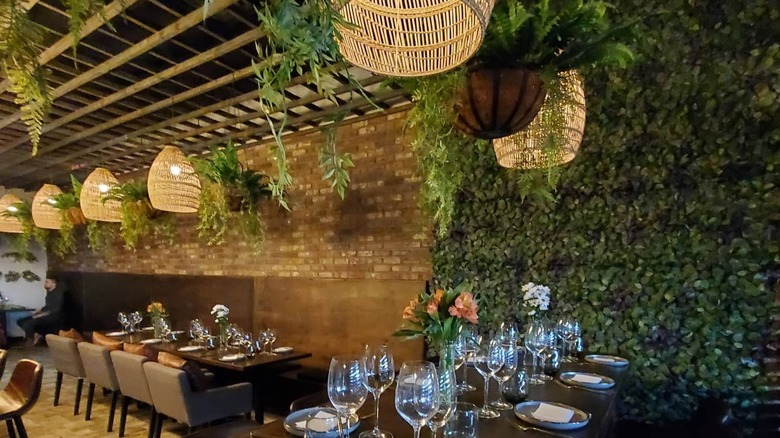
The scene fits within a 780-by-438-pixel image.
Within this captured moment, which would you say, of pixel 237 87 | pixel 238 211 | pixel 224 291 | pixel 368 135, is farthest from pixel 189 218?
pixel 368 135

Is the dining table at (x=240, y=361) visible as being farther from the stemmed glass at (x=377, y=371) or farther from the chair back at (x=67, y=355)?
the stemmed glass at (x=377, y=371)

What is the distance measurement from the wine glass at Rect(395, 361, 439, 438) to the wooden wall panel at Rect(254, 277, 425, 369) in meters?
2.86

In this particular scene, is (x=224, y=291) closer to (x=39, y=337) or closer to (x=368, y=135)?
(x=368, y=135)

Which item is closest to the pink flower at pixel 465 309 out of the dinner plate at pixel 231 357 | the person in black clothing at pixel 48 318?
the dinner plate at pixel 231 357

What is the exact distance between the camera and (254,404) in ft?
13.8

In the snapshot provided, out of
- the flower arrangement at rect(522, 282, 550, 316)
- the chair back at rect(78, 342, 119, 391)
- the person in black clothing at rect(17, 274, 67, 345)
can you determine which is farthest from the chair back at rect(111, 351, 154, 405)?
the person in black clothing at rect(17, 274, 67, 345)

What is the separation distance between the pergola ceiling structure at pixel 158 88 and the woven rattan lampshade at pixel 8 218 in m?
0.70

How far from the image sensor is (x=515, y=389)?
212 cm

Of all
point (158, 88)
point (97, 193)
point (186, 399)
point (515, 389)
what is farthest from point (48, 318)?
point (515, 389)

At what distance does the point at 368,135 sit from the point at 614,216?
2.61 meters

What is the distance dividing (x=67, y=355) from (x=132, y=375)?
66.2 inches

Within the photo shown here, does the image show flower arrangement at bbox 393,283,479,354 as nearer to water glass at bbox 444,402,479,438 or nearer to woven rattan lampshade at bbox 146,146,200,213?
water glass at bbox 444,402,479,438

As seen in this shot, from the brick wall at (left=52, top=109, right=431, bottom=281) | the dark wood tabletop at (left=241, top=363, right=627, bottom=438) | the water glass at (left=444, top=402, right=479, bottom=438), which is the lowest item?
the dark wood tabletop at (left=241, top=363, right=627, bottom=438)

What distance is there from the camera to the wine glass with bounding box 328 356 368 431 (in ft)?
5.25
